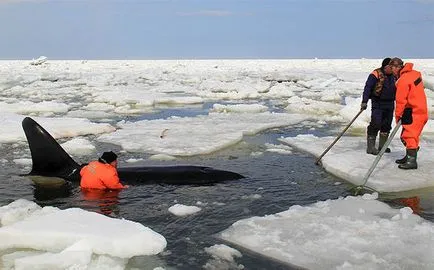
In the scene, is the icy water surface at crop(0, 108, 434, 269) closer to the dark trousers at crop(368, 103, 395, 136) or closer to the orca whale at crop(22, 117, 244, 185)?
the orca whale at crop(22, 117, 244, 185)

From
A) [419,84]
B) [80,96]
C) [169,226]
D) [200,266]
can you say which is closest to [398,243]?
[200,266]

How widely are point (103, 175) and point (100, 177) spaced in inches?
2.3

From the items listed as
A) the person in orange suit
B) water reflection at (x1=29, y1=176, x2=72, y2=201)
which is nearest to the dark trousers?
the person in orange suit

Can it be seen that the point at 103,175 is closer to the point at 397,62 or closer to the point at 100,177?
the point at 100,177

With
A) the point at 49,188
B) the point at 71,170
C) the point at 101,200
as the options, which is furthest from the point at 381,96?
the point at 49,188

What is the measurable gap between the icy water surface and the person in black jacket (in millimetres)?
1403

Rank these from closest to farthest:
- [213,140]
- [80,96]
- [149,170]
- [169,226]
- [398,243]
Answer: [398,243] < [169,226] < [149,170] < [213,140] < [80,96]

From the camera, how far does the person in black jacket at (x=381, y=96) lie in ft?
28.4

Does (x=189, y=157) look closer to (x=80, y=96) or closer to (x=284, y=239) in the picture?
(x=284, y=239)

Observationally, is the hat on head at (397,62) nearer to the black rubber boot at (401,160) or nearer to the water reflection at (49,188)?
the black rubber boot at (401,160)

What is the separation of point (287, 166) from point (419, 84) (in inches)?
108

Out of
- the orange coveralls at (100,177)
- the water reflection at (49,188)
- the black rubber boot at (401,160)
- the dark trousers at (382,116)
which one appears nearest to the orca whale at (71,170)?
the water reflection at (49,188)

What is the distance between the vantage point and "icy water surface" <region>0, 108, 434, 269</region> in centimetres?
502

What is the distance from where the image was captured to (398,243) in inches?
197
